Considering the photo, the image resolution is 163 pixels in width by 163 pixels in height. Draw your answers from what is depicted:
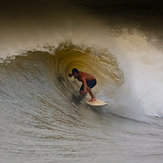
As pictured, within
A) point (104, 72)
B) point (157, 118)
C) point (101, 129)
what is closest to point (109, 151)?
point (101, 129)

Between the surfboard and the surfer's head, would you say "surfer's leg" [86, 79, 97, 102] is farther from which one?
the surfer's head

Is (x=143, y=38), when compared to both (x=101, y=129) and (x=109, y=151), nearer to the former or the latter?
(x=101, y=129)

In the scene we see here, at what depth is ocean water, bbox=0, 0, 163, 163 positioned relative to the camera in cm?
245

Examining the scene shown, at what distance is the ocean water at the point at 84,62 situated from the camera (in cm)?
245

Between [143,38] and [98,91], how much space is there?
4.27 ft

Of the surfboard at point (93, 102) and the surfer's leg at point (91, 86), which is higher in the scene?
the surfer's leg at point (91, 86)

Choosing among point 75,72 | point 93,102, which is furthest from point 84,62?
point 93,102

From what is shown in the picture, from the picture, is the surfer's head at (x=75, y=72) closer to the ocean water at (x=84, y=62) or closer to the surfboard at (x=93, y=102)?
the ocean water at (x=84, y=62)

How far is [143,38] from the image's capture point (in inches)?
143

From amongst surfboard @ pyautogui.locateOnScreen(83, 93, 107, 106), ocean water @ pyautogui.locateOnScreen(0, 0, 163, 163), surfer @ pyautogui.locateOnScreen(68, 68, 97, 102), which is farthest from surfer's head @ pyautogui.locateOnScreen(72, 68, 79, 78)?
surfboard @ pyautogui.locateOnScreen(83, 93, 107, 106)

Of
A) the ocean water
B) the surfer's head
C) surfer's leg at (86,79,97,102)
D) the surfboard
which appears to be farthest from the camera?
the surfer's head

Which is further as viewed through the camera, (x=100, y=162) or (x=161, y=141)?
(x=161, y=141)

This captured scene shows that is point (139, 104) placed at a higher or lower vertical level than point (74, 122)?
higher

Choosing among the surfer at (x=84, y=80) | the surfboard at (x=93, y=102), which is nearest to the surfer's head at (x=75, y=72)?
the surfer at (x=84, y=80)
